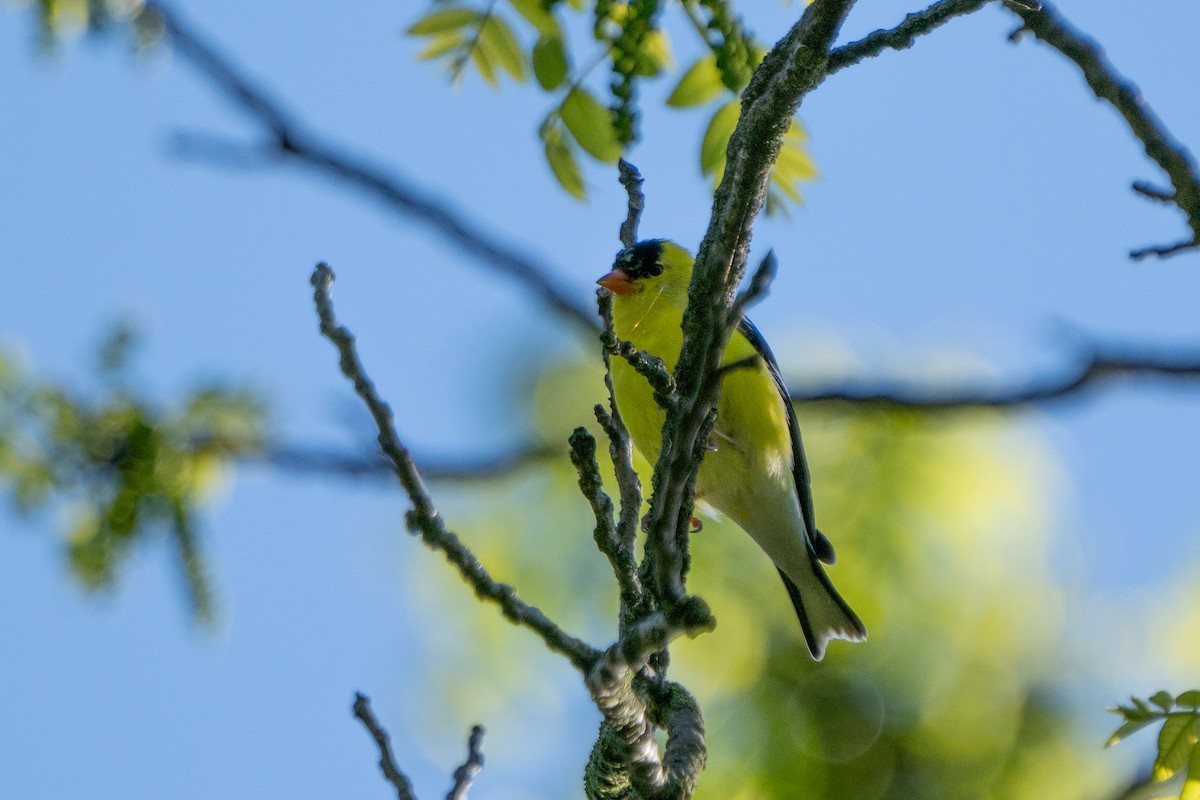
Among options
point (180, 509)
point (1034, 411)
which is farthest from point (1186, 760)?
point (180, 509)

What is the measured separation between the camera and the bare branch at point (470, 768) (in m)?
2.20

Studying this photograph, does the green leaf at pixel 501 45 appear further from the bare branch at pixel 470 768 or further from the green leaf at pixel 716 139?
the bare branch at pixel 470 768

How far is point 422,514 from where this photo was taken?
69.5 inches

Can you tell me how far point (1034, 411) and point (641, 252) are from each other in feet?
10.0

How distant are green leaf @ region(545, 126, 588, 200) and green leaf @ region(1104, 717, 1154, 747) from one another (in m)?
1.74

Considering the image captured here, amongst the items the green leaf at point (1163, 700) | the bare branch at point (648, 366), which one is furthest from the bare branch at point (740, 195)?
the green leaf at point (1163, 700)

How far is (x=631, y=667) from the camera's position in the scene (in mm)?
1729

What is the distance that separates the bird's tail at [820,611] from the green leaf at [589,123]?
2474 millimetres

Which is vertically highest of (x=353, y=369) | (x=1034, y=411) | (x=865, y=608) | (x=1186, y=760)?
(x=865, y=608)

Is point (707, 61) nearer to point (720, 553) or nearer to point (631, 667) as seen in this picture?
point (631, 667)

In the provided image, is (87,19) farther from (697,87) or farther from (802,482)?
(802,482)

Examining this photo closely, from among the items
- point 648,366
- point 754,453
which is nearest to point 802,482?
point 754,453

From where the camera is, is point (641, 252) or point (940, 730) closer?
point (641, 252)

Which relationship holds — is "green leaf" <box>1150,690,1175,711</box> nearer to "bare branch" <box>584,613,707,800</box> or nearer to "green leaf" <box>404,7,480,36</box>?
"bare branch" <box>584,613,707,800</box>
